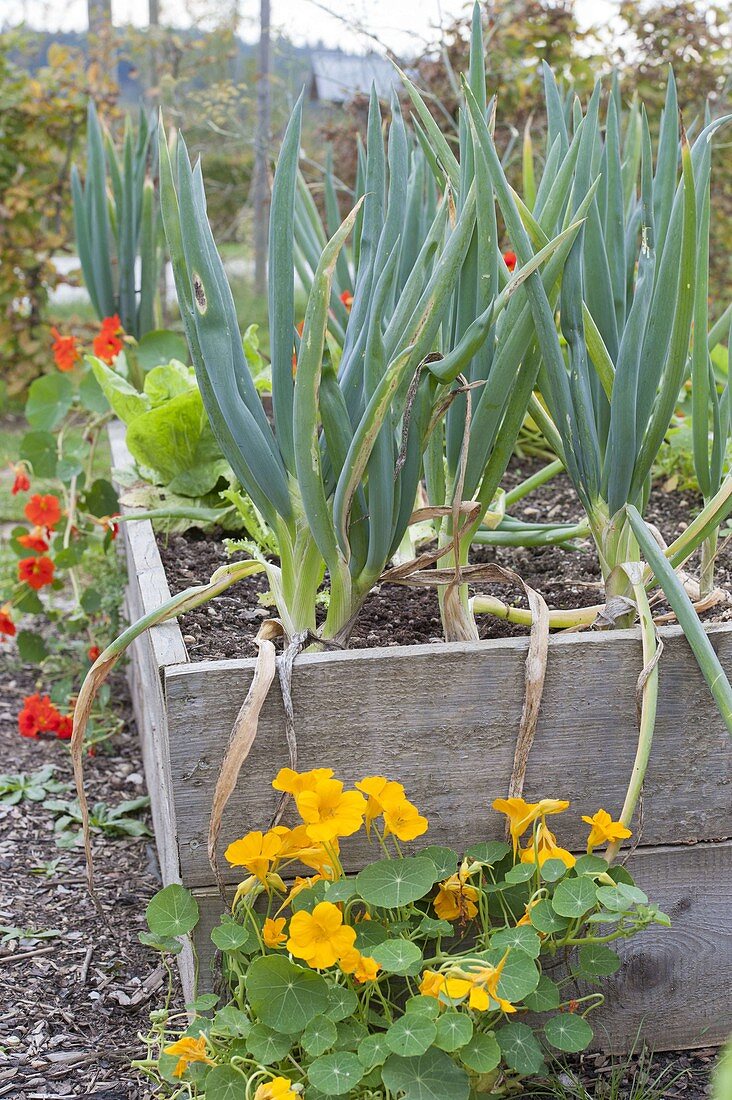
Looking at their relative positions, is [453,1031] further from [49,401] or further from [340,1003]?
[49,401]

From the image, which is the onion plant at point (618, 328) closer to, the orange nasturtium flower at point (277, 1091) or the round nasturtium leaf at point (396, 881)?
the round nasturtium leaf at point (396, 881)

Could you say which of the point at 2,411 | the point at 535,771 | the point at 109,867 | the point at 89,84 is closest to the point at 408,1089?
the point at 535,771

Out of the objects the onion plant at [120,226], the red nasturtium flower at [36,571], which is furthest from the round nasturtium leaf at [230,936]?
the onion plant at [120,226]

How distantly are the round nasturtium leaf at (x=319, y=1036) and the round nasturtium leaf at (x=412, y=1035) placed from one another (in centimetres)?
6

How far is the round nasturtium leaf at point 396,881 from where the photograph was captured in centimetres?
104

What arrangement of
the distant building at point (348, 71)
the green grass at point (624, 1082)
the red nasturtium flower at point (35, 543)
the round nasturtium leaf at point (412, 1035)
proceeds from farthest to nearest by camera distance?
the distant building at point (348, 71)
the red nasturtium flower at point (35, 543)
the green grass at point (624, 1082)
the round nasturtium leaf at point (412, 1035)

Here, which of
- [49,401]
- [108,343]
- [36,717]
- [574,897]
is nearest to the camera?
[574,897]

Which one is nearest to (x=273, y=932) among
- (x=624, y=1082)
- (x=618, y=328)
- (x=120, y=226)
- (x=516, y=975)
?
(x=516, y=975)

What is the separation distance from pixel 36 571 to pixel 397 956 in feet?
4.93

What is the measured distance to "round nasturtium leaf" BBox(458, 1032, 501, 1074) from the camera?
0.97m

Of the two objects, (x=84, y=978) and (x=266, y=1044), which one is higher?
(x=266, y=1044)

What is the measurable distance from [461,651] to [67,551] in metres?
1.35

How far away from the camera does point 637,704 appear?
1.13 metres

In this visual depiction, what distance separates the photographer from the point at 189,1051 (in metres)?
1.01
